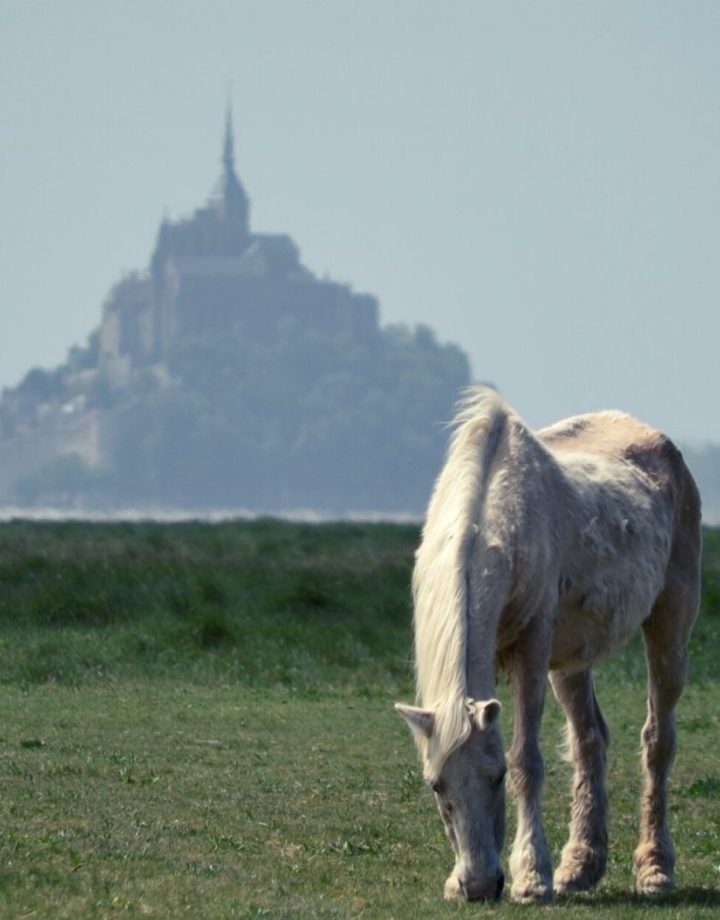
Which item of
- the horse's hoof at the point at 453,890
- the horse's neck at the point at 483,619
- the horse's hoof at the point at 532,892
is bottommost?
the horse's hoof at the point at 532,892

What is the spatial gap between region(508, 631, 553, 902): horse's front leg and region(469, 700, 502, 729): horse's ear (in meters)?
0.83

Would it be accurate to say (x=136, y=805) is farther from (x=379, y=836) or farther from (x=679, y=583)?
(x=679, y=583)

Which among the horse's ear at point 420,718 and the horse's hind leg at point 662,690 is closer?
the horse's ear at point 420,718

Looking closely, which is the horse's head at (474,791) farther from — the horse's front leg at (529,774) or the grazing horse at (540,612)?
the horse's front leg at (529,774)

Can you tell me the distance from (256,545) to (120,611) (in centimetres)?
979

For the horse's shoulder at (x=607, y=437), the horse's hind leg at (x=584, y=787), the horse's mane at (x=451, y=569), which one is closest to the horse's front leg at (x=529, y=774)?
the horse's mane at (x=451, y=569)

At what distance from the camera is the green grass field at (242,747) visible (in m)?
7.67

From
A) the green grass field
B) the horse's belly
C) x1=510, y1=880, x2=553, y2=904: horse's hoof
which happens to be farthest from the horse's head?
the horse's belly

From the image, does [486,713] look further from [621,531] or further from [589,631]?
[621,531]

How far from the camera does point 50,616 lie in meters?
19.0

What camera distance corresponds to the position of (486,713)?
711 centimetres

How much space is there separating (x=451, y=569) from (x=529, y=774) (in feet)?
3.15

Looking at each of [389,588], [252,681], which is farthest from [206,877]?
[389,588]

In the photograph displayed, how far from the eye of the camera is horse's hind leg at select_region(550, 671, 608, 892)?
8.68m
